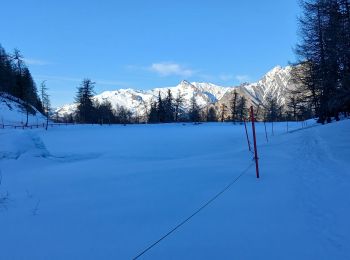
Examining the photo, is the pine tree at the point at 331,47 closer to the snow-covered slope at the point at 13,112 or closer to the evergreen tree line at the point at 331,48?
the evergreen tree line at the point at 331,48

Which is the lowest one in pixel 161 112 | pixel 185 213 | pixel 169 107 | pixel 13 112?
pixel 185 213

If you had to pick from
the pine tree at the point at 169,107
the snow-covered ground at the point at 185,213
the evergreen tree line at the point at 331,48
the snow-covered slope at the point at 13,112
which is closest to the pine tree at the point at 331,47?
the evergreen tree line at the point at 331,48

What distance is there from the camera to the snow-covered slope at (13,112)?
211 ft

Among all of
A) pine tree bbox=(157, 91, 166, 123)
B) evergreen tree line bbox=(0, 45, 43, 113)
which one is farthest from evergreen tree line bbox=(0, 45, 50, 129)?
pine tree bbox=(157, 91, 166, 123)

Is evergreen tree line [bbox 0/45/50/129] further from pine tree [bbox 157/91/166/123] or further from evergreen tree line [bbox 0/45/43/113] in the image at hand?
pine tree [bbox 157/91/166/123]

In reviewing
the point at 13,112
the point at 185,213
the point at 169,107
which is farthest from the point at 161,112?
the point at 185,213

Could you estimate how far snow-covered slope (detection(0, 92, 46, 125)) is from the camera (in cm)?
6417

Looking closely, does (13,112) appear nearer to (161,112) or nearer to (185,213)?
(161,112)

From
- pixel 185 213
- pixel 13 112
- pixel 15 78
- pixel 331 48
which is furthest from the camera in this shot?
pixel 15 78

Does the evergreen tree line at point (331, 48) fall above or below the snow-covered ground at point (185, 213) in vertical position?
above

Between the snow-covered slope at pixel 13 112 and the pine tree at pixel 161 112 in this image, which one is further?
the pine tree at pixel 161 112

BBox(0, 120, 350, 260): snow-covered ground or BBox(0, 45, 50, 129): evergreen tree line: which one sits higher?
BBox(0, 45, 50, 129): evergreen tree line

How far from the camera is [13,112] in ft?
227

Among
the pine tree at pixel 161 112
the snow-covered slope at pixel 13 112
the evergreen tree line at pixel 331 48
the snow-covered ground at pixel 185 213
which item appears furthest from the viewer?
the pine tree at pixel 161 112
